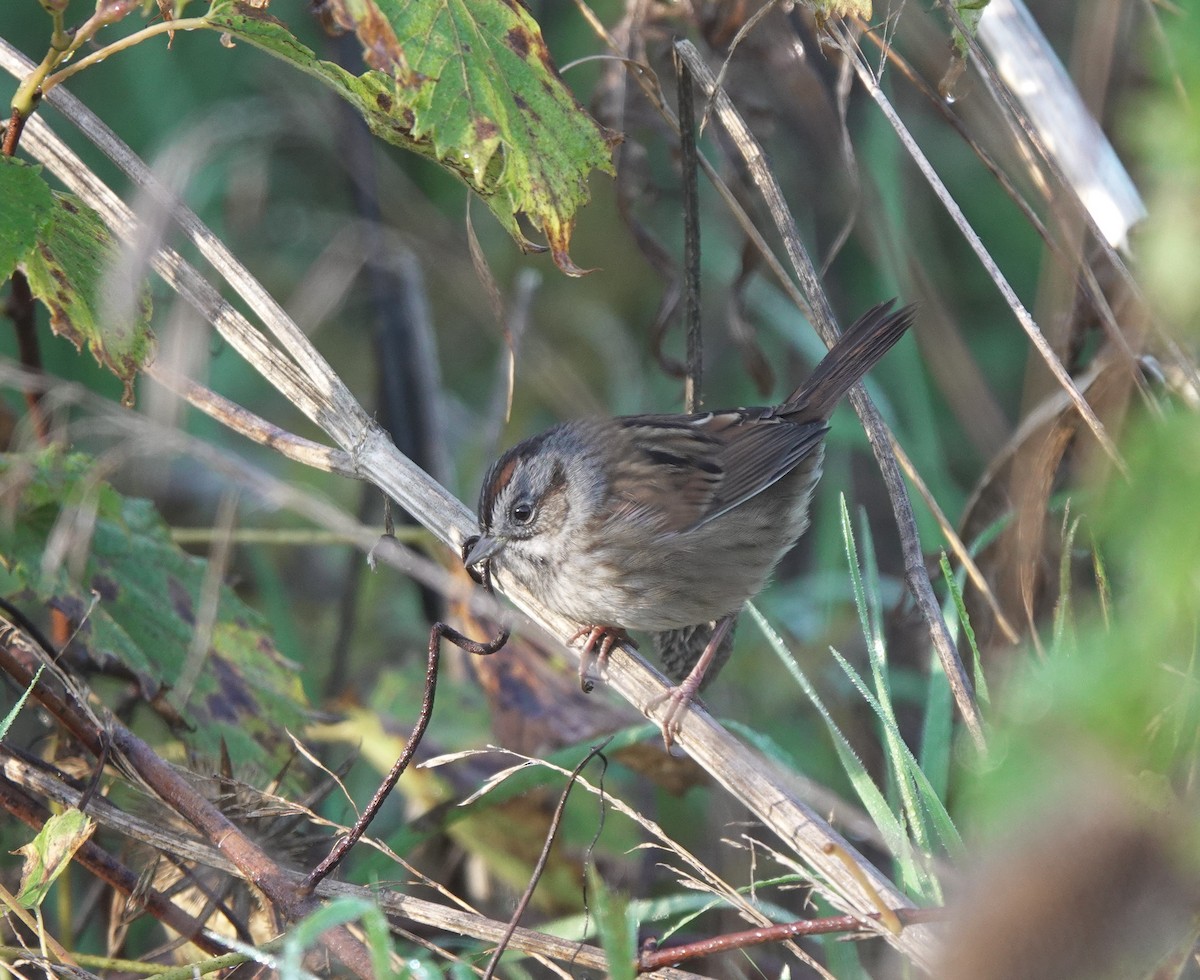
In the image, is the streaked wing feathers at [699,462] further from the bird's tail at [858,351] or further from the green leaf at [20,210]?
the green leaf at [20,210]

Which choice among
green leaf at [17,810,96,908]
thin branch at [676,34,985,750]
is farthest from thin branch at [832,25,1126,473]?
green leaf at [17,810,96,908]

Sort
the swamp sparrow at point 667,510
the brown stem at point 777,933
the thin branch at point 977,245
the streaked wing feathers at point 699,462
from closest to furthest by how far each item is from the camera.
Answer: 1. the brown stem at point 777,933
2. the thin branch at point 977,245
3. the swamp sparrow at point 667,510
4. the streaked wing feathers at point 699,462

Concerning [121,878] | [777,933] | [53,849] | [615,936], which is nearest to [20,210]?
[53,849]

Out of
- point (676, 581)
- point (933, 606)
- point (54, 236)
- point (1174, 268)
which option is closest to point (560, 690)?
point (676, 581)

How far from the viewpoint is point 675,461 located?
2660 mm

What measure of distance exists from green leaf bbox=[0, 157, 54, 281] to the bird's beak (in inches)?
34.2

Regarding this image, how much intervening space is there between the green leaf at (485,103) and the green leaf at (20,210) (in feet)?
1.04

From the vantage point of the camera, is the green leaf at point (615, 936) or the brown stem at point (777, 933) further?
the brown stem at point (777, 933)

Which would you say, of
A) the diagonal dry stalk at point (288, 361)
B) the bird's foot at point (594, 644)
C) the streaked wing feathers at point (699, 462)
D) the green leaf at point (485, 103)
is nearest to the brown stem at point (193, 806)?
the diagonal dry stalk at point (288, 361)

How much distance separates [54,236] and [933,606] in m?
1.45

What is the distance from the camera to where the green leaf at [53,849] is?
1526mm

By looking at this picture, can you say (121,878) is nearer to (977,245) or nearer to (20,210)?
(20,210)

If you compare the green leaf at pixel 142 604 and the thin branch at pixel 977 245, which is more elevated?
the thin branch at pixel 977 245

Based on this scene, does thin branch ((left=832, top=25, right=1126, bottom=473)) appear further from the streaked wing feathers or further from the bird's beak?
the bird's beak
